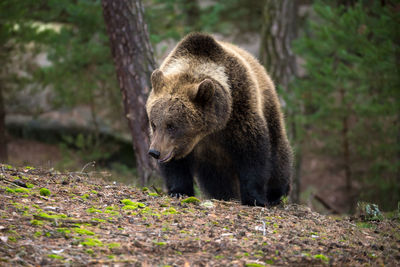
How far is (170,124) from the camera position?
17.7 ft

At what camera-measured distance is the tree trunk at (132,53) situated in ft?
25.1

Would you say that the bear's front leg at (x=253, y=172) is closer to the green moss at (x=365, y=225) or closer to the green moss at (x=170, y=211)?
the green moss at (x=365, y=225)

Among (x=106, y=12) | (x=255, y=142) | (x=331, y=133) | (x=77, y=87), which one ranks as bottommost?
(x=331, y=133)

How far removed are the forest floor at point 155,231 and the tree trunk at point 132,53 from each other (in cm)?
237

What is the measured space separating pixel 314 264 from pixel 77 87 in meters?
11.8

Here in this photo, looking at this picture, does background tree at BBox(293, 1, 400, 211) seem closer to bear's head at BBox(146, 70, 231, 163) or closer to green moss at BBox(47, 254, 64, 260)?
bear's head at BBox(146, 70, 231, 163)

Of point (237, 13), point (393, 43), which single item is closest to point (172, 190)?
point (393, 43)

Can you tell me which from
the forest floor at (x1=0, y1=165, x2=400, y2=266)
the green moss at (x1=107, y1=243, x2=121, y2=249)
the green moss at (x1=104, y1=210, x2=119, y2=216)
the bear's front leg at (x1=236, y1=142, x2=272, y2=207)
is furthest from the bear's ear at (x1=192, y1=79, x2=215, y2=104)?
the green moss at (x1=107, y1=243, x2=121, y2=249)

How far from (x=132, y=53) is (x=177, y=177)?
258 centimetres

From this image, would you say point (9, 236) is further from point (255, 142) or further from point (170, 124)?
point (255, 142)

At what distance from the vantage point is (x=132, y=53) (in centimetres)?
769

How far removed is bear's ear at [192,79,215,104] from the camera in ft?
17.6

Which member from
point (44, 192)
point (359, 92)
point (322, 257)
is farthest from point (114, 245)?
point (359, 92)

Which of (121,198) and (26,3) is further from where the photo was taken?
(26,3)
